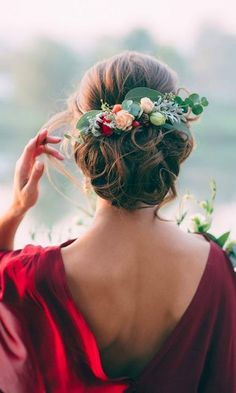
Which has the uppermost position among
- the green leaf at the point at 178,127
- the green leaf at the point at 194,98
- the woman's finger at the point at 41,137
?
the green leaf at the point at 194,98

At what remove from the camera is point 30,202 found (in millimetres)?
1288

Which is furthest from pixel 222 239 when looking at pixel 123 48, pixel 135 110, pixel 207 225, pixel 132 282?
pixel 123 48

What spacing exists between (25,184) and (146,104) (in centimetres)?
30

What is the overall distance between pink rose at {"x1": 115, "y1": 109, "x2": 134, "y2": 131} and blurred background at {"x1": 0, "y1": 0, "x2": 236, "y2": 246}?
50.3 inches

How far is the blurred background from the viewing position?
8.55 ft

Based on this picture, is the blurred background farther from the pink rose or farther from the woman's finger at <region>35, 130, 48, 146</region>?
the pink rose

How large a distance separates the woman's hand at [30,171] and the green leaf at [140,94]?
171 millimetres

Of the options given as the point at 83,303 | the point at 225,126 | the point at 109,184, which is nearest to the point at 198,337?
the point at 83,303

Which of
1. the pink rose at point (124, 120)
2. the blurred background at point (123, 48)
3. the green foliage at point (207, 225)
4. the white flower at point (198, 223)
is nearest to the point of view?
the pink rose at point (124, 120)

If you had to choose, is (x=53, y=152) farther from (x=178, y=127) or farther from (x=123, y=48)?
(x=123, y=48)

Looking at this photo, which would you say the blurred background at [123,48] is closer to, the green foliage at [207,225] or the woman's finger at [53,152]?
the green foliage at [207,225]

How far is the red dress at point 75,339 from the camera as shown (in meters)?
1.20

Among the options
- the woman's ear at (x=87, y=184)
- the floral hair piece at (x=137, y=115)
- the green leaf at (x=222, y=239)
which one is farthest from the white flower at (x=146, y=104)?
the green leaf at (x=222, y=239)

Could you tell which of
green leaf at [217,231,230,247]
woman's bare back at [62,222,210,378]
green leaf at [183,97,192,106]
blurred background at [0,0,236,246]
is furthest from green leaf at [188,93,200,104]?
blurred background at [0,0,236,246]
